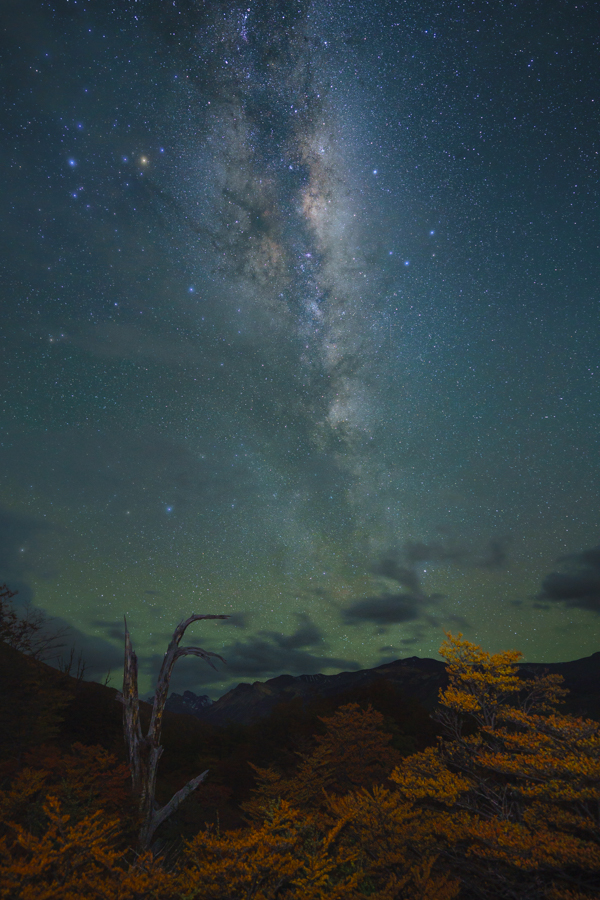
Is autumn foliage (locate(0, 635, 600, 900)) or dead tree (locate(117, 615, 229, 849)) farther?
dead tree (locate(117, 615, 229, 849))

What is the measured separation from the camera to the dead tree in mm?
13625

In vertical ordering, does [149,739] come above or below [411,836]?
above

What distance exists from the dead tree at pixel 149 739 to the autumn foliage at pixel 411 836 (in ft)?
2.13

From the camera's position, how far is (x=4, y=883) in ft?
17.4

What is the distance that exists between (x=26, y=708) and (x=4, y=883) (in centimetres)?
2368

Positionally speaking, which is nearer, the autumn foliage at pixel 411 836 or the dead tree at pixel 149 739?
the autumn foliage at pixel 411 836

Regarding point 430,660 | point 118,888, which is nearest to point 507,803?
point 118,888

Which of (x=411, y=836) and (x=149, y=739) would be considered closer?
(x=411, y=836)

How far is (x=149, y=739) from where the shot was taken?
1432 centimetres

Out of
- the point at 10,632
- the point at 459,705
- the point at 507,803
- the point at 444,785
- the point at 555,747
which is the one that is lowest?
the point at 507,803

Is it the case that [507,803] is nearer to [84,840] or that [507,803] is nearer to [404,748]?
[84,840]

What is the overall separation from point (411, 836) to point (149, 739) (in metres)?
8.99

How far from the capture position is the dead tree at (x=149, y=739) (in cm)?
1362

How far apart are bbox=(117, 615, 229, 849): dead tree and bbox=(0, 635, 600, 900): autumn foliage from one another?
0.65m
